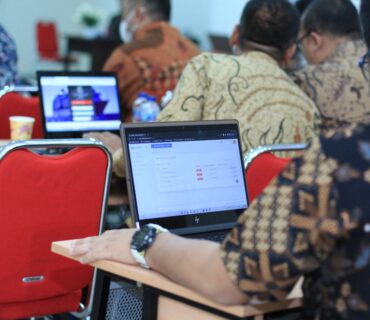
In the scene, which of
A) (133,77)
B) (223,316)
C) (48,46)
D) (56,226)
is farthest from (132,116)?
(48,46)

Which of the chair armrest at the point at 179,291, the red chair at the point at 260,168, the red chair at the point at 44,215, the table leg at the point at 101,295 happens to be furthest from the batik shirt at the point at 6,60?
the chair armrest at the point at 179,291

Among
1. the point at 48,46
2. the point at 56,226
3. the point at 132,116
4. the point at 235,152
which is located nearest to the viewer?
the point at 235,152

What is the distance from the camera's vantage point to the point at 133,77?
158 inches

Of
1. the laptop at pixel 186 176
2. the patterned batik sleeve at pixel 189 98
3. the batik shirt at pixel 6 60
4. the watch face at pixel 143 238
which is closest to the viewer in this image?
the watch face at pixel 143 238

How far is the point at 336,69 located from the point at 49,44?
26.5 feet

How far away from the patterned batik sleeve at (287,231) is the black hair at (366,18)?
0.84 ft

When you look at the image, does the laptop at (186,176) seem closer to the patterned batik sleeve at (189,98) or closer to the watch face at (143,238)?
the watch face at (143,238)

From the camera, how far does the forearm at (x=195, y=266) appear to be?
1439 mm

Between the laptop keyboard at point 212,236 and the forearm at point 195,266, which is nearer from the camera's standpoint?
Answer: the forearm at point 195,266

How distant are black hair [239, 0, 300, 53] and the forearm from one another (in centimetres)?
160

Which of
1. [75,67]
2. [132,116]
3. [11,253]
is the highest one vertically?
[11,253]

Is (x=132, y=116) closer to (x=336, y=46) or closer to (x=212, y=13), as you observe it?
(x=336, y=46)

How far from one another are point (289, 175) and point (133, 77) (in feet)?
8.97

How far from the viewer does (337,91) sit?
3.34 meters
